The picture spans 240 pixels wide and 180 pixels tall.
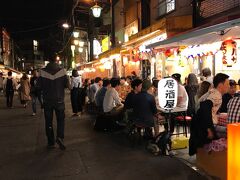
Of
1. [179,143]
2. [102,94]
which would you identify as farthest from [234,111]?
[102,94]

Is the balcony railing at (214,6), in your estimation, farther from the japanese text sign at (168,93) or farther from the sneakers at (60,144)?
the sneakers at (60,144)

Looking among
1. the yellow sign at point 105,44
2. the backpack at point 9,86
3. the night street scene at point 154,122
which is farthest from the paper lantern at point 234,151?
the yellow sign at point 105,44

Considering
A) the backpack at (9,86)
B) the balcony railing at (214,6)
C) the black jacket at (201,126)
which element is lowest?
the black jacket at (201,126)

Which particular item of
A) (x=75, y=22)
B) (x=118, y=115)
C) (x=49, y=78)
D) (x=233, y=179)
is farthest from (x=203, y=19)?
(x=75, y=22)

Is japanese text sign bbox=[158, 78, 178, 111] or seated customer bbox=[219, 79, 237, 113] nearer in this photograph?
japanese text sign bbox=[158, 78, 178, 111]

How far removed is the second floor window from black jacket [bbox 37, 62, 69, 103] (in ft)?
30.8

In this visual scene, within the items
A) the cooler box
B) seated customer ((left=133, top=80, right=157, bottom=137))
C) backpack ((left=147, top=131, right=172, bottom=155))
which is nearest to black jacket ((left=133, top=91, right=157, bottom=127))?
seated customer ((left=133, top=80, right=157, bottom=137))

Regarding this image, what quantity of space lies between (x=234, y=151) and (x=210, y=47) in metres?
6.57

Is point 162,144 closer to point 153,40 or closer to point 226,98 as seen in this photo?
point 226,98

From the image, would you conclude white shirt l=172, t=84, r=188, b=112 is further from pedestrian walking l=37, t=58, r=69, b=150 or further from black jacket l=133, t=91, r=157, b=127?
pedestrian walking l=37, t=58, r=69, b=150

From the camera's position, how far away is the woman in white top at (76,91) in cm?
1533

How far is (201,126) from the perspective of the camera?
20.6ft

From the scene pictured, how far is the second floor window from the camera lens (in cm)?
1644

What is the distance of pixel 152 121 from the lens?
834cm
